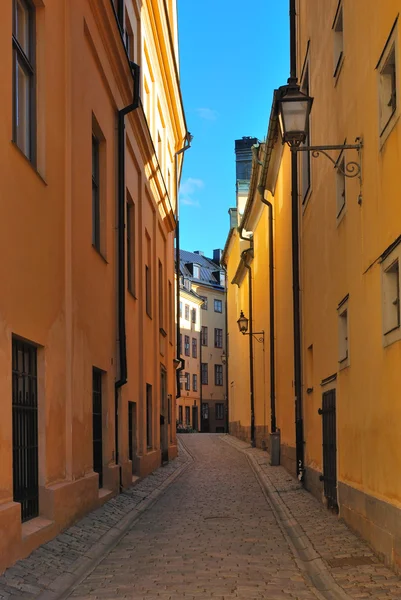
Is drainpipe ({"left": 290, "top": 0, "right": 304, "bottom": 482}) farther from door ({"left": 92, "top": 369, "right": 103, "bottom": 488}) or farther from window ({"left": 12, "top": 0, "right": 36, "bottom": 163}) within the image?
window ({"left": 12, "top": 0, "right": 36, "bottom": 163})

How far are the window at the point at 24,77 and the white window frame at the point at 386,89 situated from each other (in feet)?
12.6

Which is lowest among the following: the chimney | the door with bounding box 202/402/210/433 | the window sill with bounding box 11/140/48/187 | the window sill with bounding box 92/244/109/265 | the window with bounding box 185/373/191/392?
the door with bounding box 202/402/210/433

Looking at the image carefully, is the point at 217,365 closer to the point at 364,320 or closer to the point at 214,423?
the point at 214,423

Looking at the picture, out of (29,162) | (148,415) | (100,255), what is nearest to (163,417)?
(148,415)

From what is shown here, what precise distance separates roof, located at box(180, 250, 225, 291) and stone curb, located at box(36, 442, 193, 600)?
5511 centimetres

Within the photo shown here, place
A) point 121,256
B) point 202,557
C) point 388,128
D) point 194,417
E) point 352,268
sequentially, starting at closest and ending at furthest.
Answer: point 388,128
point 202,557
point 352,268
point 121,256
point 194,417

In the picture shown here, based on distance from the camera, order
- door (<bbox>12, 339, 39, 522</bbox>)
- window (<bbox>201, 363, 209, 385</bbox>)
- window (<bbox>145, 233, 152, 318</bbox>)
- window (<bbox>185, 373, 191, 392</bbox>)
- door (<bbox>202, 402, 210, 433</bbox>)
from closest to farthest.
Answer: door (<bbox>12, 339, 39, 522</bbox>), window (<bbox>145, 233, 152, 318</bbox>), window (<bbox>185, 373, 191, 392</bbox>), door (<bbox>202, 402, 210, 433</bbox>), window (<bbox>201, 363, 209, 385</bbox>)

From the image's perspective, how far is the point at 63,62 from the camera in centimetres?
1079

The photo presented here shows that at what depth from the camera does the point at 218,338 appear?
7288cm

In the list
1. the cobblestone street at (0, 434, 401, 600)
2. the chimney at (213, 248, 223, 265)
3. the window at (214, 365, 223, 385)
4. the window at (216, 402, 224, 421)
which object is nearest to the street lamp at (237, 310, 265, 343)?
the cobblestone street at (0, 434, 401, 600)

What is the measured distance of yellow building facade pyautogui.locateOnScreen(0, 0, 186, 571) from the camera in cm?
827

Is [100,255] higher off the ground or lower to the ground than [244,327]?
higher

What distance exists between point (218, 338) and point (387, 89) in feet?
213

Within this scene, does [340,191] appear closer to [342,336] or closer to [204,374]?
[342,336]
